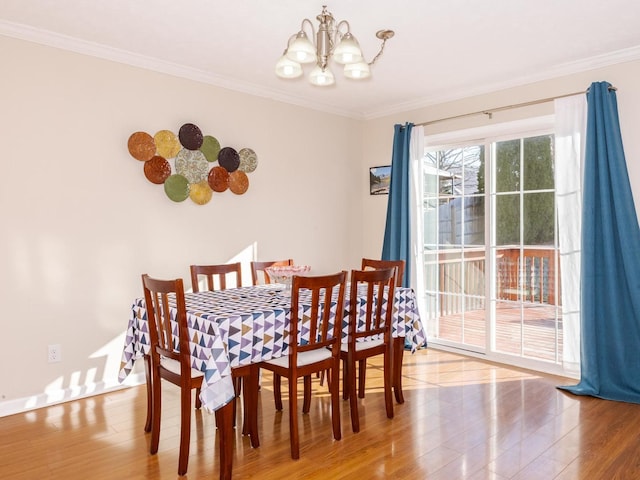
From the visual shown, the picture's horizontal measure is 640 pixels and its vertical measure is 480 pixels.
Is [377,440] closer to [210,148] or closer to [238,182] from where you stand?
[238,182]

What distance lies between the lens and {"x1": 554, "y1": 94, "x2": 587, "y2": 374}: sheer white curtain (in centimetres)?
361

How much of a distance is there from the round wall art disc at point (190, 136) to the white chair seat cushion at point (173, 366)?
194 centimetres

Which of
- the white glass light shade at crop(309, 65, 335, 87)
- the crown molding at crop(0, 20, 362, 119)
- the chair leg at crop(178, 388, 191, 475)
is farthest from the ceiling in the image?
the chair leg at crop(178, 388, 191, 475)

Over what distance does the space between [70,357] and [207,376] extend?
1.69m

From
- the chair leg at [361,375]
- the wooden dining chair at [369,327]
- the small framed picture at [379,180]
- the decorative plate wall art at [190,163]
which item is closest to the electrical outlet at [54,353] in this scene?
the decorative plate wall art at [190,163]

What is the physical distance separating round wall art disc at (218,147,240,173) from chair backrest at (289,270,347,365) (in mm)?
1839

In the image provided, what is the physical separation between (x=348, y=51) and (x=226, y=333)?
1532 millimetres

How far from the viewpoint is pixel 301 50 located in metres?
2.38

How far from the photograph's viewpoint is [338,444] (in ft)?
8.66

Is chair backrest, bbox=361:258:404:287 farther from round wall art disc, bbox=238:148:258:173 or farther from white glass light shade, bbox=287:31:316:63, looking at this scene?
white glass light shade, bbox=287:31:316:63

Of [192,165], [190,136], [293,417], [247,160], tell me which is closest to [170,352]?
[293,417]

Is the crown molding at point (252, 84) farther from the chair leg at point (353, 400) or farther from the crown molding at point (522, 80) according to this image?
the chair leg at point (353, 400)

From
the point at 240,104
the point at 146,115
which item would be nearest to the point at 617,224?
the point at 240,104

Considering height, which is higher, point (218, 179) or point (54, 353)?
point (218, 179)
